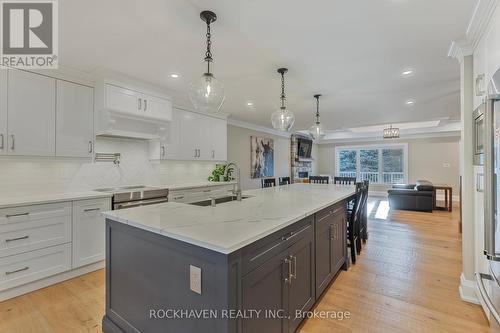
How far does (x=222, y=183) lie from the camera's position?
4.72m

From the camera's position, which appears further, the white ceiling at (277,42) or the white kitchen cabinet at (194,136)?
the white kitchen cabinet at (194,136)

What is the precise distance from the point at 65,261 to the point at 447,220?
22.9 feet

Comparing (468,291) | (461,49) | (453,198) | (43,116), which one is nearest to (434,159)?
(453,198)

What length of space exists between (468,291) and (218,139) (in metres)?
4.30

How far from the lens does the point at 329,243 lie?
2.40 meters

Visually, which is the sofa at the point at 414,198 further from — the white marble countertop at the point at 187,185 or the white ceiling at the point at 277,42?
the white marble countertop at the point at 187,185

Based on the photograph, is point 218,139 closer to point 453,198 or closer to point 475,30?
point 475,30

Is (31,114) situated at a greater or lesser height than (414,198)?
greater

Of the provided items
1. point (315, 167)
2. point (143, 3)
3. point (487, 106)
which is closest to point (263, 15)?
point (143, 3)

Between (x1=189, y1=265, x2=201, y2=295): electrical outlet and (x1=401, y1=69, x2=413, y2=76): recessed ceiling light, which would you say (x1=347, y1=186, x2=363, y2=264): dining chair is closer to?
(x1=401, y1=69, x2=413, y2=76): recessed ceiling light

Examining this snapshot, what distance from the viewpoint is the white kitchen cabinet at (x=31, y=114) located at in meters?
2.53

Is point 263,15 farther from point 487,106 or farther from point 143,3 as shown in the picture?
point 487,106

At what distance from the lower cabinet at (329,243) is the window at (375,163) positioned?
784cm

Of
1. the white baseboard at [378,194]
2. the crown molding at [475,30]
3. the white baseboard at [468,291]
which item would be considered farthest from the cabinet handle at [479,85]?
the white baseboard at [378,194]
